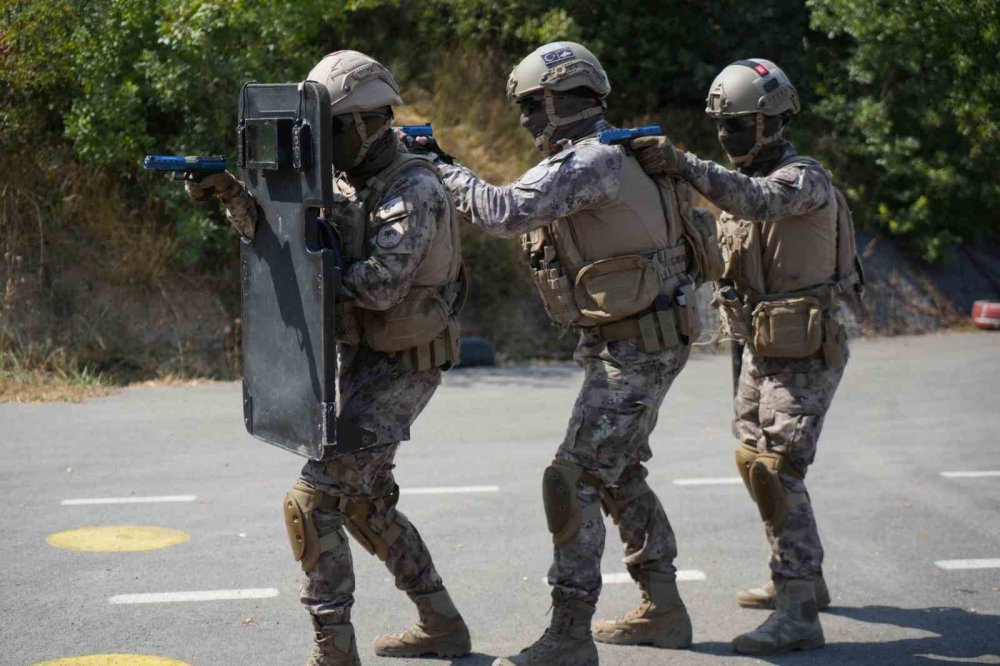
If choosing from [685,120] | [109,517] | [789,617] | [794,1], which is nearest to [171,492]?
[109,517]

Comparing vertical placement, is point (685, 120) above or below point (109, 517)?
above

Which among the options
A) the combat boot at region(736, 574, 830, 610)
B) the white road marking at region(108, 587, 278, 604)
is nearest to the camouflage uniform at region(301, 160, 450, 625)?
the white road marking at region(108, 587, 278, 604)

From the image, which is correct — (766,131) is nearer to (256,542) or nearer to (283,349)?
(283,349)

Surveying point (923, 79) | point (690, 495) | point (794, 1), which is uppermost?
point (794, 1)

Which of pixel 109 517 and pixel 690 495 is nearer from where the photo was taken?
pixel 109 517

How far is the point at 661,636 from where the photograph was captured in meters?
5.06

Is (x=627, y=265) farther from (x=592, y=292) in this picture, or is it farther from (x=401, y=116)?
(x=401, y=116)

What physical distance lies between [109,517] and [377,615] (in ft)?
7.04

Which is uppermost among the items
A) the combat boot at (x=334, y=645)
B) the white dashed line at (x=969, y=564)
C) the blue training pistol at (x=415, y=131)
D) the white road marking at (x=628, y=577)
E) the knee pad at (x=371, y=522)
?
the blue training pistol at (x=415, y=131)

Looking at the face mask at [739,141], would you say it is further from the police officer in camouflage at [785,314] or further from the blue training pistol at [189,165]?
the blue training pistol at [189,165]

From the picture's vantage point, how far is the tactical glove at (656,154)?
4633 mm

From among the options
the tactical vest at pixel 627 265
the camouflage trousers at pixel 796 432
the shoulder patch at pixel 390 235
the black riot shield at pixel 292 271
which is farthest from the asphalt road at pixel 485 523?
the shoulder patch at pixel 390 235

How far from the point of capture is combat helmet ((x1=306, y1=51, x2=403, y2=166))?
14.3ft

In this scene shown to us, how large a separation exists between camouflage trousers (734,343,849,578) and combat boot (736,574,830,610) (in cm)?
30
